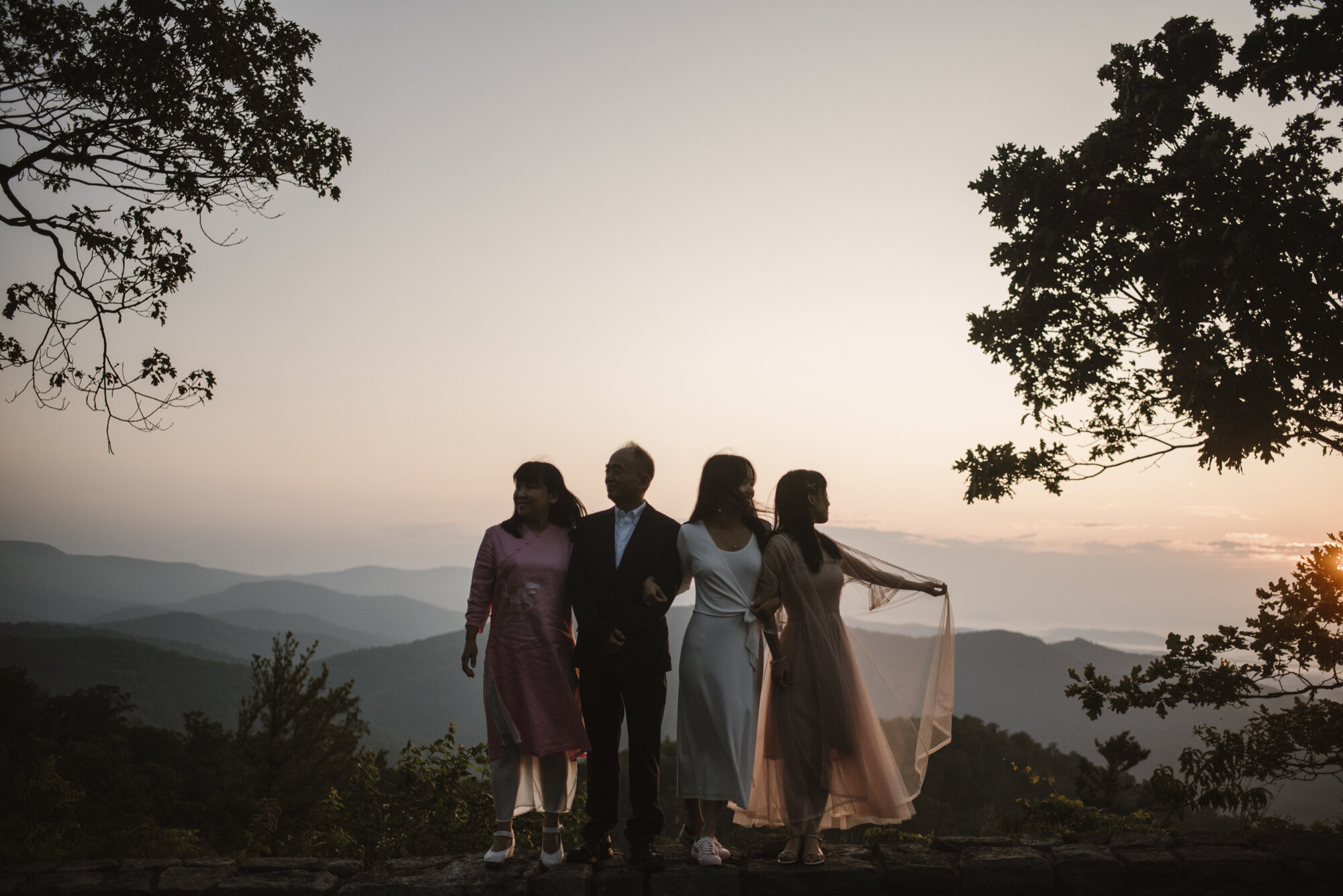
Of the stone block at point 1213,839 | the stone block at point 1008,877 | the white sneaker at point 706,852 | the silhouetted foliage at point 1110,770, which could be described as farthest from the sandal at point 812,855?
the silhouetted foliage at point 1110,770

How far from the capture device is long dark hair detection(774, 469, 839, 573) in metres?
4.19

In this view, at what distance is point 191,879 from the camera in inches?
152

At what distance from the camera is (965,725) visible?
3797cm

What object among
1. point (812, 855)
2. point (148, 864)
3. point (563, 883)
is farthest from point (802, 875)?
point (148, 864)

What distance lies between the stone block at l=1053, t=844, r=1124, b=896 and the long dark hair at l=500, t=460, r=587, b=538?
3140 mm

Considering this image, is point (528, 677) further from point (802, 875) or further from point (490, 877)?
point (802, 875)

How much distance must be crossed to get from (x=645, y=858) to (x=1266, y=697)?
15.6ft

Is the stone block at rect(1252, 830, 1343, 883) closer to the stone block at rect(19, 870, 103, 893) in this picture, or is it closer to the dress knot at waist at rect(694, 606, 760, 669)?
the dress knot at waist at rect(694, 606, 760, 669)

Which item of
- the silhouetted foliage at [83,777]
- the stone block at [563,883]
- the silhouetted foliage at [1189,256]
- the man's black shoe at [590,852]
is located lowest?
the silhouetted foliage at [83,777]

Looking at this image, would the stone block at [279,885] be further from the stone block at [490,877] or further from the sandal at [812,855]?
the sandal at [812,855]

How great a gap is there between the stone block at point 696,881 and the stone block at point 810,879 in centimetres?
9

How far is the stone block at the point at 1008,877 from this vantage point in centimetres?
394

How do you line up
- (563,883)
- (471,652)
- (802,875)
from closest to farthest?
(563,883) → (802,875) → (471,652)

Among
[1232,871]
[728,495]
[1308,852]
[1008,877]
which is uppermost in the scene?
[728,495]
